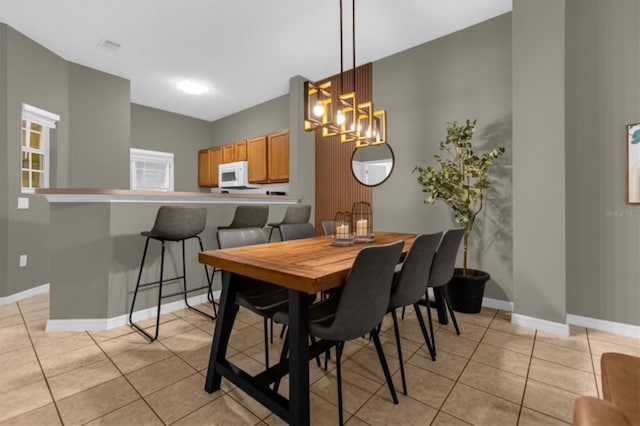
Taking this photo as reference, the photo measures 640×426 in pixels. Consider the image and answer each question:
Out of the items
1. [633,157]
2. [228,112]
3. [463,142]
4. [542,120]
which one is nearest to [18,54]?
[228,112]

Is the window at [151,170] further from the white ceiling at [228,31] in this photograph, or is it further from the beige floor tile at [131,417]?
the beige floor tile at [131,417]

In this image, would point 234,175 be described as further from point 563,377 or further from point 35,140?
point 563,377

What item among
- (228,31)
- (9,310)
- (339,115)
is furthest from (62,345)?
(228,31)

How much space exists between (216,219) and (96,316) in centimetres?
136

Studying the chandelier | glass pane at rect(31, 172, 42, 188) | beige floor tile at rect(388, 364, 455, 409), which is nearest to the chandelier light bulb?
the chandelier

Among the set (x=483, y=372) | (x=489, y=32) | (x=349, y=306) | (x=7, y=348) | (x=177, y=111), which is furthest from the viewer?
(x=177, y=111)

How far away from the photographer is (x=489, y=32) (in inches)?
123

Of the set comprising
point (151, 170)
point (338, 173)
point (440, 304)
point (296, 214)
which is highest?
point (151, 170)

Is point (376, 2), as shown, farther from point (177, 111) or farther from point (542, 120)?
point (177, 111)

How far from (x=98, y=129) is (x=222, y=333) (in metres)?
4.37

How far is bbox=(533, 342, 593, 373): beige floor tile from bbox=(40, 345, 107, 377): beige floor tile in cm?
313

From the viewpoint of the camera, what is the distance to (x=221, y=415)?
155 centimetres

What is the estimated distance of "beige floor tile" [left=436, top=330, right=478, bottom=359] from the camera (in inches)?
86.0

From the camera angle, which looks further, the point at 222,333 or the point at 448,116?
the point at 448,116
